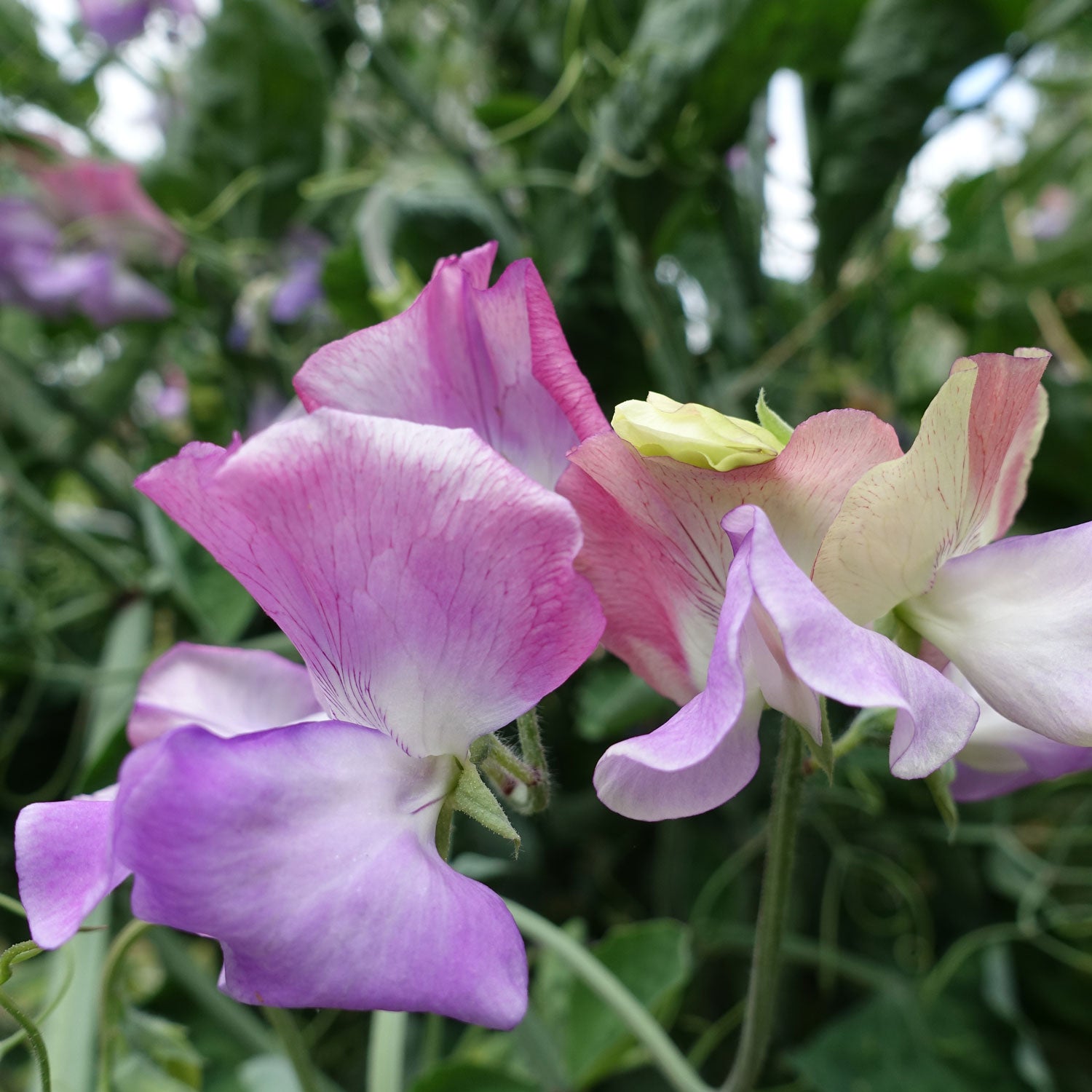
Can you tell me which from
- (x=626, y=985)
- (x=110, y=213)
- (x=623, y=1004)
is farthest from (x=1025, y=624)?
(x=110, y=213)

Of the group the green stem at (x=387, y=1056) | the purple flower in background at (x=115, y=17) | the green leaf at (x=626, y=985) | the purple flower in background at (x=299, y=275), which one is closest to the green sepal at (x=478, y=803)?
the green stem at (x=387, y=1056)

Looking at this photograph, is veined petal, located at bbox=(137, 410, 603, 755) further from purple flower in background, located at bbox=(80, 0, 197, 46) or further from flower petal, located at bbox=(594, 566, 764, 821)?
purple flower in background, located at bbox=(80, 0, 197, 46)

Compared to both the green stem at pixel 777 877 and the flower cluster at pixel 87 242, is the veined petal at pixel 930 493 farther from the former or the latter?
the flower cluster at pixel 87 242

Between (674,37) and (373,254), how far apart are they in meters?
0.21

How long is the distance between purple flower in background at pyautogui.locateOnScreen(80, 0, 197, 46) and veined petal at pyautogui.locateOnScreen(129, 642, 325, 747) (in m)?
0.96

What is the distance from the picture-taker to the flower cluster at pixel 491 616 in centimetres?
21

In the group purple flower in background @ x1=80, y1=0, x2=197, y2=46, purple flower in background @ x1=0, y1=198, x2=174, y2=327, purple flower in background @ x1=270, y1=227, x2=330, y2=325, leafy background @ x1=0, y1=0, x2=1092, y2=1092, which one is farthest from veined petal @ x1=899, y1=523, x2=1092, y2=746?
purple flower in background @ x1=80, y1=0, x2=197, y2=46

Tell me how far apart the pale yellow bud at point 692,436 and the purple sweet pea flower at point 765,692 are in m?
0.01

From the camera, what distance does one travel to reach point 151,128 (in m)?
1.29

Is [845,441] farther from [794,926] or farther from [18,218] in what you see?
[18,218]

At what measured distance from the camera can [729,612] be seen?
222mm

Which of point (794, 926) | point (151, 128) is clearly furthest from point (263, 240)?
point (794, 926)

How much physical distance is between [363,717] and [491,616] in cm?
5

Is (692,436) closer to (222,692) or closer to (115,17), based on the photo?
(222,692)
